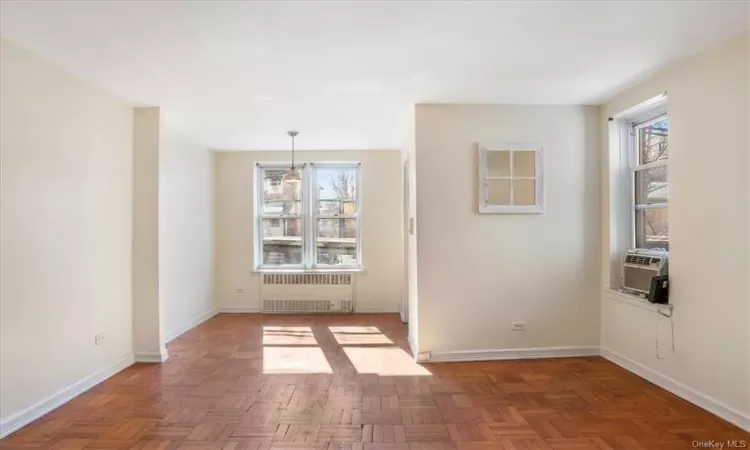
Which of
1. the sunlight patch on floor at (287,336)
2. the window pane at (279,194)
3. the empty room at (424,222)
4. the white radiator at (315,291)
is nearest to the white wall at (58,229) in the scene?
the empty room at (424,222)

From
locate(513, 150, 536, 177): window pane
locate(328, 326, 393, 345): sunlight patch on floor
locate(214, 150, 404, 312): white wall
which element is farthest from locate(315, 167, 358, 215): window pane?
locate(513, 150, 536, 177): window pane

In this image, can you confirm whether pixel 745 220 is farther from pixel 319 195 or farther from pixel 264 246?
pixel 264 246

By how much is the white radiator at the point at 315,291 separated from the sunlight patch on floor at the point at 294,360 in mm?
1685

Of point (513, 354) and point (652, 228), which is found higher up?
point (652, 228)

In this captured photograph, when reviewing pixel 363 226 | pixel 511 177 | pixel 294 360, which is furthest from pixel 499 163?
pixel 294 360

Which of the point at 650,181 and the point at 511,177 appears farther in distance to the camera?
the point at 511,177

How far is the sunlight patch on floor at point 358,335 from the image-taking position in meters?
4.42

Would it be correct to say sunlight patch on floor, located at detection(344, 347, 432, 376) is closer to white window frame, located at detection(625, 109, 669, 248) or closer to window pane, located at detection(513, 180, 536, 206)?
window pane, located at detection(513, 180, 536, 206)

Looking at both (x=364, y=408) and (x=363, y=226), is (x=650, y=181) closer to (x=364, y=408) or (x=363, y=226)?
(x=364, y=408)

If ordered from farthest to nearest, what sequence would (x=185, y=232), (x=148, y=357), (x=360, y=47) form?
(x=185, y=232)
(x=148, y=357)
(x=360, y=47)

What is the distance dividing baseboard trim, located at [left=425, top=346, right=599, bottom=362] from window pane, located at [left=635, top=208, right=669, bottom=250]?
1128 mm

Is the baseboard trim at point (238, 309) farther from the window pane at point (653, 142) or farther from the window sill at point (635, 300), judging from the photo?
the window pane at point (653, 142)

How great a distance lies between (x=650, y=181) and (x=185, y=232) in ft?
16.3

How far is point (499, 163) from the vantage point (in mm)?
3824
